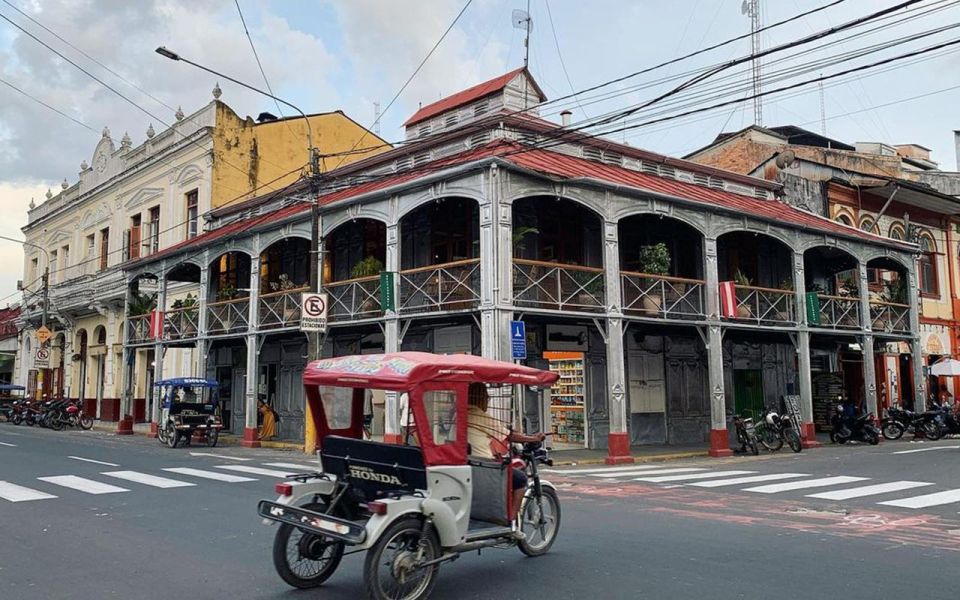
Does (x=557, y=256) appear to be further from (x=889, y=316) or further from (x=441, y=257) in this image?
(x=889, y=316)

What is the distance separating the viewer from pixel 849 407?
23.8 metres

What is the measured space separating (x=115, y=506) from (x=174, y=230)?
24.7 meters

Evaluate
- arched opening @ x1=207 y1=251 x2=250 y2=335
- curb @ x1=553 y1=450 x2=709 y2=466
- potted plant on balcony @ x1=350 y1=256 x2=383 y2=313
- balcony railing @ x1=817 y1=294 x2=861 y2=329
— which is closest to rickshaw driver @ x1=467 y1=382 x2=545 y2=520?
curb @ x1=553 y1=450 x2=709 y2=466

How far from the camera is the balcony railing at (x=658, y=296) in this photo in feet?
63.9

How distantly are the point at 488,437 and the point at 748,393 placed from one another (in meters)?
20.8

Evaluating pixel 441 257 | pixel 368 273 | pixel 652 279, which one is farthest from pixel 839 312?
pixel 368 273

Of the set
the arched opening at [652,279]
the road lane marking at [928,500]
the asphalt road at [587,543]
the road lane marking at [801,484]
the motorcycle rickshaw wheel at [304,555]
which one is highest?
the arched opening at [652,279]

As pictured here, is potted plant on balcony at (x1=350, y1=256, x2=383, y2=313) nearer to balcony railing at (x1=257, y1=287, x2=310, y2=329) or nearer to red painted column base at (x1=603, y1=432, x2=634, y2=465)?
balcony railing at (x1=257, y1=287, x2=310, y2=329)

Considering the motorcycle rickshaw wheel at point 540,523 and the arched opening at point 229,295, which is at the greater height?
the arched opening at point 229,295

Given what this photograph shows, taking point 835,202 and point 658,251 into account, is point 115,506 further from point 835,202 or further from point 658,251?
point 835,202

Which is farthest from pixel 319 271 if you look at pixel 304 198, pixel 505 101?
pixel 505 101

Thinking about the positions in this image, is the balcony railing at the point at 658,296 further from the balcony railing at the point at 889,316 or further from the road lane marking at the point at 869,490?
the balcony railing at the point at 889,316

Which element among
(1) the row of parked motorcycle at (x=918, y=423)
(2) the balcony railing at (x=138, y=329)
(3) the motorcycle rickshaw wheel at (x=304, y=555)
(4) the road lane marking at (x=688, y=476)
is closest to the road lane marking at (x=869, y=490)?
(4) the road lane marking at (x=688, y=476)

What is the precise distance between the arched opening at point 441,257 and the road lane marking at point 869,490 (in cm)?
824
